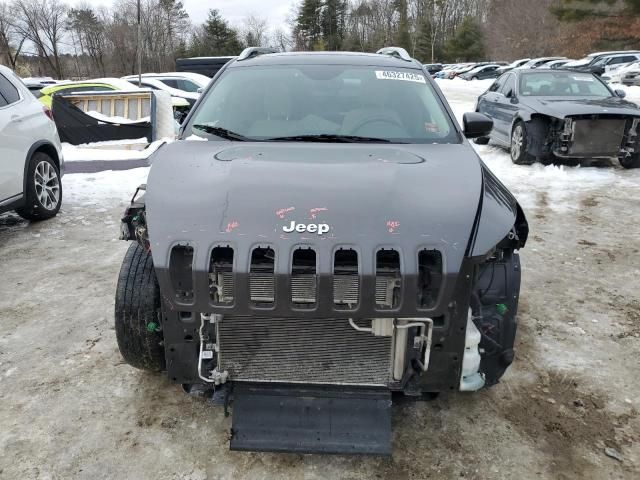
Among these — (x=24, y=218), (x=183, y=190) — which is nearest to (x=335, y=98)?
(x=183, y=190)

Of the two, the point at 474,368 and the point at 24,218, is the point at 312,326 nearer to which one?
the point at 474,368

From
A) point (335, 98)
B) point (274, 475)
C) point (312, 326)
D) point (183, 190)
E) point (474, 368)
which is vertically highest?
point (335, 98)

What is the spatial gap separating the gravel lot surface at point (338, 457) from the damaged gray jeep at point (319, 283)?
236mm

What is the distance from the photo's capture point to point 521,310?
154 inches

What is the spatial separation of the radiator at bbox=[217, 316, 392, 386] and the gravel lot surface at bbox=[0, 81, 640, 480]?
395 millimetres

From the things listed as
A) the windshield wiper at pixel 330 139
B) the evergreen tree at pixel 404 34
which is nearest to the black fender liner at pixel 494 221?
the windshield wiper at pixel 330 139

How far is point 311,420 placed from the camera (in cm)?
235

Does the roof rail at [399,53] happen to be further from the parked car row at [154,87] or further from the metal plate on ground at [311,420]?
the parked car row at [154,87]

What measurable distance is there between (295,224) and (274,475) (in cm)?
111

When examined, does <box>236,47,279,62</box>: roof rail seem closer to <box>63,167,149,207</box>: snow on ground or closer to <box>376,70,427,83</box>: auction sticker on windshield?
<box>376,70,427,83</box>: auction sticker on windshield

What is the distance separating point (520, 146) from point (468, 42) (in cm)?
5731

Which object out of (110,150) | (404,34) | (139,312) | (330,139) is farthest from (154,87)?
(404,34)

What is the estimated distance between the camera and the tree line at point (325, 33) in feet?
128

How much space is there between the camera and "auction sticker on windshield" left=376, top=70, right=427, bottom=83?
3637 mm
